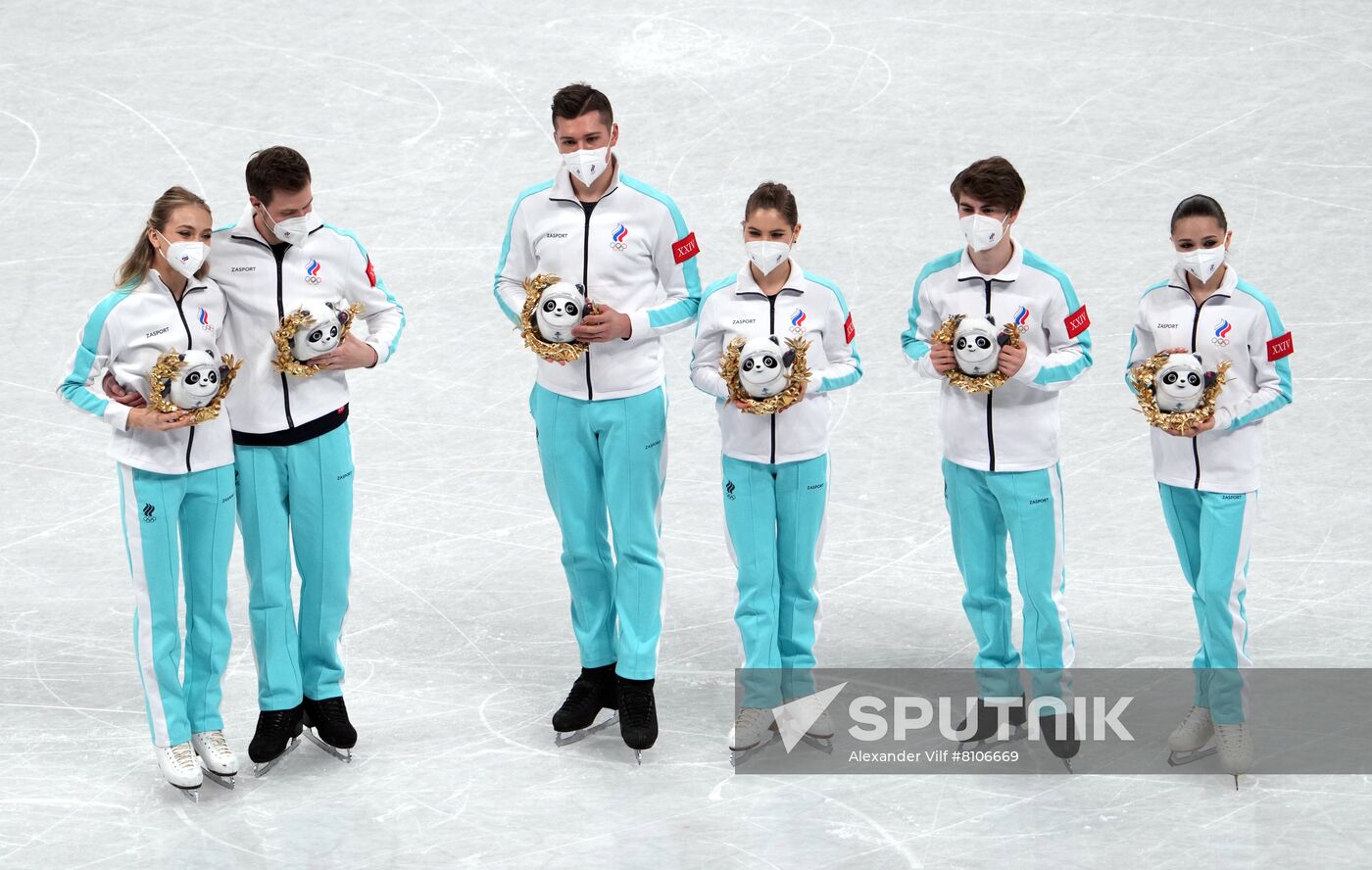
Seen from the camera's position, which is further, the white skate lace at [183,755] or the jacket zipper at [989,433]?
the jacket zipper at [989,433]

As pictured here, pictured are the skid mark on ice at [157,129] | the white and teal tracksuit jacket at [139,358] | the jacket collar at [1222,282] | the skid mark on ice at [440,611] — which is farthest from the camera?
the skid mark on ice at [157,129]

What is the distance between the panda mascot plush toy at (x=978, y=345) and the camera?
24.9 feet

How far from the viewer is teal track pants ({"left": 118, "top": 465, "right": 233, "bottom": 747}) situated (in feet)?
24.7

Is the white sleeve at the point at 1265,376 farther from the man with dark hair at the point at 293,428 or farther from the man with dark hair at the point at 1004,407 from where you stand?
the man with dark hair at the point at 293,428

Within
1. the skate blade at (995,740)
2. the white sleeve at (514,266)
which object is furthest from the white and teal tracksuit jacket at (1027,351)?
the white sleeve at (514,266)

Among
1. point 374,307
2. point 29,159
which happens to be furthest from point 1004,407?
point 29,159

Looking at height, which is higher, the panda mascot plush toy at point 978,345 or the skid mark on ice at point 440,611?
the panda mascot plush toy at point 978,345

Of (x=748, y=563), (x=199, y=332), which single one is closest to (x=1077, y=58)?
(x=748, y=563)

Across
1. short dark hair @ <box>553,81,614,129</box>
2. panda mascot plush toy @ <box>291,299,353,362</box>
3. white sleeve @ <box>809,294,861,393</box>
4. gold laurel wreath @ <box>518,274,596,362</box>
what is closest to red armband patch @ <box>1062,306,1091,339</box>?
white sleeve @ <box>809,294,861,393</box>

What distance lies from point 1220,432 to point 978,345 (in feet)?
Result: 3.76

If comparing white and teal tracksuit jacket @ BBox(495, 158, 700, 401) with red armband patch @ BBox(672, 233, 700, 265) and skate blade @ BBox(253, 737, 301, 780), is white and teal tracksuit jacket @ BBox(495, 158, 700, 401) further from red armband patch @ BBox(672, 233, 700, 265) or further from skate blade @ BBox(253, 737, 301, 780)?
skate blade @ BBox(253, 737, 301, 780)

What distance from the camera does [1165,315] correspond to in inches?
310

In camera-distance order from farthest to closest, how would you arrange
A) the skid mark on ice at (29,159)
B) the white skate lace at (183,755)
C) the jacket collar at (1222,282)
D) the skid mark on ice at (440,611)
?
the skid mark on ice at (29,159) < the skid mark on ice at (440,611) < the jacket collar at (1222,282) < the white skate lace at (183,755)

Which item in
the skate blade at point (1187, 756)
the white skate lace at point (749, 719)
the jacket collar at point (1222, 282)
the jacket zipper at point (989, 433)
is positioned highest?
the jacket collar at point (1222, 282)
